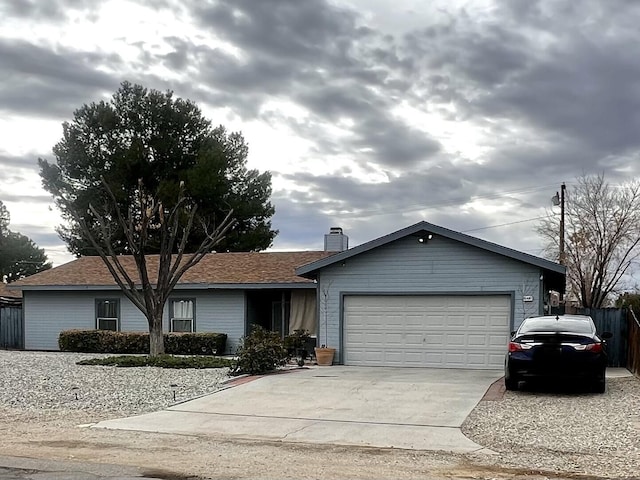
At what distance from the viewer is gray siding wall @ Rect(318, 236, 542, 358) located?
62.7 ft

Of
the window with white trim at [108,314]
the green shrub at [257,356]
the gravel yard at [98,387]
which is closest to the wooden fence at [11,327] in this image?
the window with white trim at [108,314]

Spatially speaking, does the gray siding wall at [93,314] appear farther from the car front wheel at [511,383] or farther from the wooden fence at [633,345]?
the car front wheel at [511,383]

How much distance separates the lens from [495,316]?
757 inches

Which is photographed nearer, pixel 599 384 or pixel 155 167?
pixel 599 384

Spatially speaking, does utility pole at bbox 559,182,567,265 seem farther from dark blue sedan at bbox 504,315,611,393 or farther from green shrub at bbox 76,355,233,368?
dark blue sedan at bbox 504,315,611,393

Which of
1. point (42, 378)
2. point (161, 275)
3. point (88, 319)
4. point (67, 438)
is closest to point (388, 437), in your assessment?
point (67, 438)

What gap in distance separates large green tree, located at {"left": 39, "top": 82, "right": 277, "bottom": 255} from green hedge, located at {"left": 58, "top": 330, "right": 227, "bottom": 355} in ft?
48.9

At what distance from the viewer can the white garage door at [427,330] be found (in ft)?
62.9

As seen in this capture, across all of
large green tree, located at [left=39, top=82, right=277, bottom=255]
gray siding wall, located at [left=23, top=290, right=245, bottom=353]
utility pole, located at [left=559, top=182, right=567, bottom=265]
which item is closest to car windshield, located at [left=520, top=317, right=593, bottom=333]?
gray siding wall, located at [left=23, top=290, right=245, bottom=353]

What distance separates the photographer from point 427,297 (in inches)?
782

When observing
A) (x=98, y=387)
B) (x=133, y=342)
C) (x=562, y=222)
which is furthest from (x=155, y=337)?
(x=562, y=222)

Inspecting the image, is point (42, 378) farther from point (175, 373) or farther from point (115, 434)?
point (115, 434)

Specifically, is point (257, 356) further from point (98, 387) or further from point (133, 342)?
point (133, 342)

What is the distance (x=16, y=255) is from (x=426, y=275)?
47589 mm
